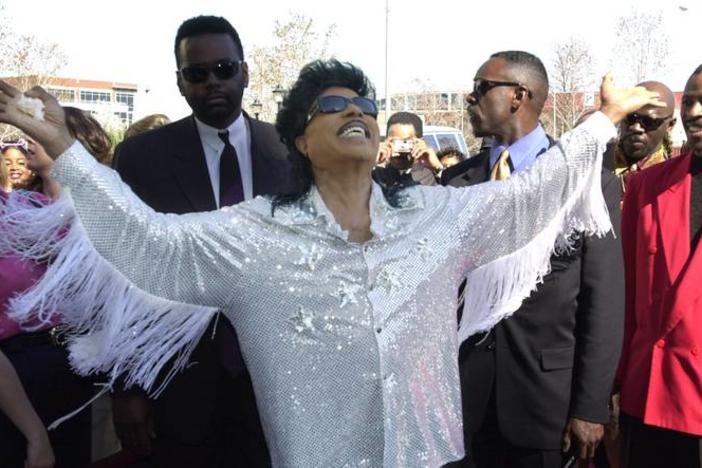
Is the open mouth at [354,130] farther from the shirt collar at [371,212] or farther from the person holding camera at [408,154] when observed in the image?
the person holding camera at [408,154]

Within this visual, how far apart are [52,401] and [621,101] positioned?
2404mm

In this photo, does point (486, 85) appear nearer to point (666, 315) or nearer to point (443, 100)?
point (666, 315)

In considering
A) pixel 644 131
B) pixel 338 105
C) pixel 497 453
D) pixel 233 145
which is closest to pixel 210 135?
pixel 233 145

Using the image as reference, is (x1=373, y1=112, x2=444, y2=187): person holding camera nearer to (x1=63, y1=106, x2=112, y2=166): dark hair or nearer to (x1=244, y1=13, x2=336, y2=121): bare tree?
(x1=63, y1=106, x2=112, y2=166): dark hair

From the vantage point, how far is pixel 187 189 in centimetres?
307

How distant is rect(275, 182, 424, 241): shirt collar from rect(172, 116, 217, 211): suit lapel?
0.72m

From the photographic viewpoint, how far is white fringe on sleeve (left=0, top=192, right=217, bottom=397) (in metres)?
2.21

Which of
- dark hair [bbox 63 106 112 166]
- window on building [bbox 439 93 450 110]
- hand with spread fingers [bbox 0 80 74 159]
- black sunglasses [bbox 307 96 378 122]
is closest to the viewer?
hand with spread fingers [bbox 0 80 74 159]

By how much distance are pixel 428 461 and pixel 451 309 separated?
465 millimetres

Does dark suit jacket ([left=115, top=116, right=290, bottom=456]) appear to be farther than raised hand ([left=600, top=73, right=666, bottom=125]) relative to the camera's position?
Yes

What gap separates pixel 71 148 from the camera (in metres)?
2.17

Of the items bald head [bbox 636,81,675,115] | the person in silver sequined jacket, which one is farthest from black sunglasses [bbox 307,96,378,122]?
bald head [bbox 636,81,675,115]

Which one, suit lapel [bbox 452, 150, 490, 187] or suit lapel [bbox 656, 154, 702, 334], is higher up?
suit lapel [bbox 452, 150, 490, 187]

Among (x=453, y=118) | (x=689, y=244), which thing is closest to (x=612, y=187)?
(x=689, y=244)
